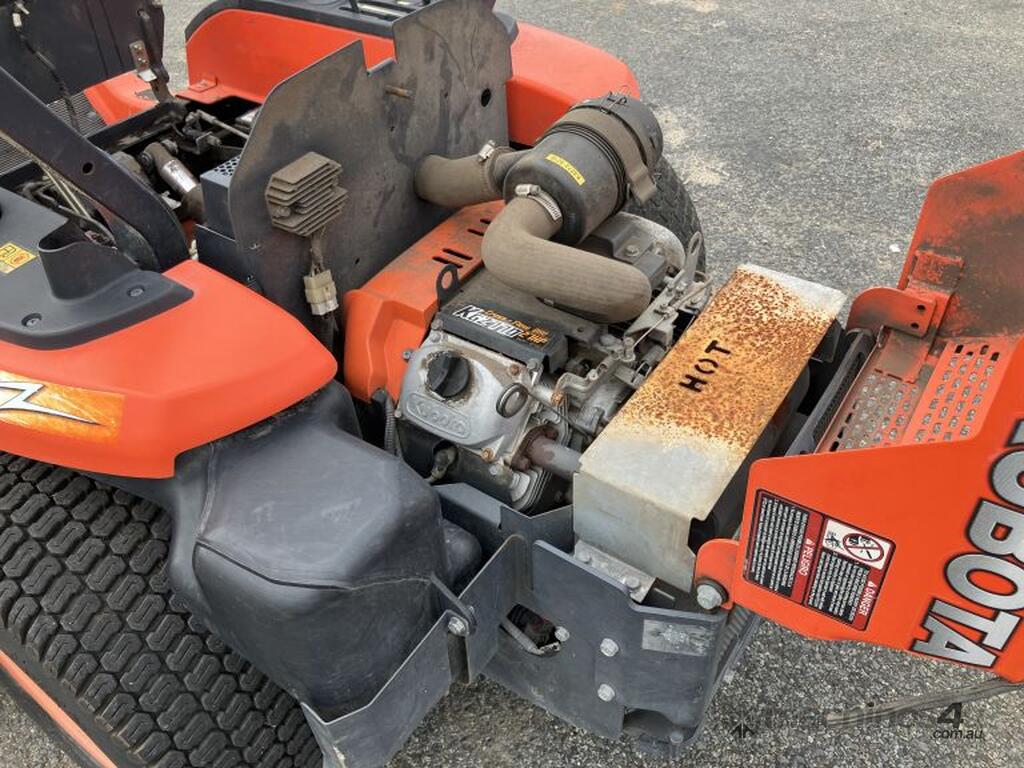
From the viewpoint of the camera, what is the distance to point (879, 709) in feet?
4.79

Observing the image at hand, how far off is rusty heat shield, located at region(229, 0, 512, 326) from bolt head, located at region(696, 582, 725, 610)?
0.86m

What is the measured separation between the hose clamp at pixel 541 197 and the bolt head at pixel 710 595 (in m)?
0.69

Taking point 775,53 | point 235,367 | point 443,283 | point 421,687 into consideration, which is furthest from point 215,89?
point 775,53

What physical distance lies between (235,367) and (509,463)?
50cm

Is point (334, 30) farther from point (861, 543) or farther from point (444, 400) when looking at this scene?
point (861, 543)

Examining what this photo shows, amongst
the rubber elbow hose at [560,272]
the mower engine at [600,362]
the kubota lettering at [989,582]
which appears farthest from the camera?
the rubber elbow hose at [560,272]

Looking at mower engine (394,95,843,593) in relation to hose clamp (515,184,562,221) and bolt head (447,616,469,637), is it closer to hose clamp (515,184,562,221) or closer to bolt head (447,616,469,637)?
hose clamp (515,184,562,221)

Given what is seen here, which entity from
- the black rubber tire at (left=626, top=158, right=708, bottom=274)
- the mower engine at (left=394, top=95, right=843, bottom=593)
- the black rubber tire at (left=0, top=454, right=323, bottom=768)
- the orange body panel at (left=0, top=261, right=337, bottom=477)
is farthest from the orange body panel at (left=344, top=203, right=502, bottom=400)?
the black rubber tire at (left=626, top=158, right=708, bottom=274)

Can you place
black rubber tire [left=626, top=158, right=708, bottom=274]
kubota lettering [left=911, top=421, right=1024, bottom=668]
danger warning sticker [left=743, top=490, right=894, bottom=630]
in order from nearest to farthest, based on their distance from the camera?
1. kubota lettering [left=911, top=421, right=1024, bottom=668]
2. danger warning sticker [left=743, top=490, right=894, bottom=630]
3. black rubber tire [left=626, top=158, right=708, bottom=274]

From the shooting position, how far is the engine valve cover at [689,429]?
135cm

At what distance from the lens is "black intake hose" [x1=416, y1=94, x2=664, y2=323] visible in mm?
1507

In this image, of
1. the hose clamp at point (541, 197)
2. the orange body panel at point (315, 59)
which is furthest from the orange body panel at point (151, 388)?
the orange body panel at point (315, 59)

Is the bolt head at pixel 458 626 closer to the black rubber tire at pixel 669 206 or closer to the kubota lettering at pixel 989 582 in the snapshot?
the kubota lettering at pixel 989 582

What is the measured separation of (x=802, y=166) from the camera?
3.71 m
